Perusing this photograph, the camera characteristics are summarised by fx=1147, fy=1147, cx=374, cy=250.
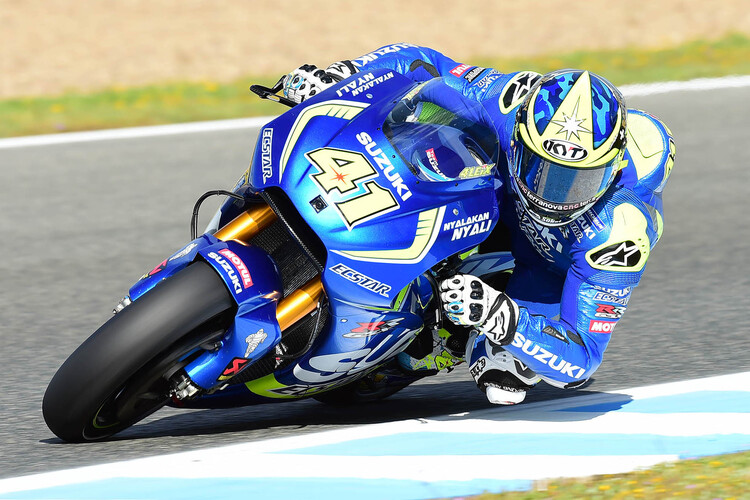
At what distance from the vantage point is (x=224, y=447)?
12.4 ft

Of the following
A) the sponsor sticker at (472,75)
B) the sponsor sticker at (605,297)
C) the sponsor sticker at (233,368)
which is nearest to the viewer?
the sponsor sticker at (233,368)

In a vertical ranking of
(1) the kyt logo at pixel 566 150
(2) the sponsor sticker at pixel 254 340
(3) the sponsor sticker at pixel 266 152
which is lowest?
(2) the sponsor sticker at pixel 254 340

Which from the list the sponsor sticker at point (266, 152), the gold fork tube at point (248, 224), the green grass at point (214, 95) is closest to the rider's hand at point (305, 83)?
the sponsor sticker at point (266, 152)

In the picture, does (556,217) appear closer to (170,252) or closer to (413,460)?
(413,460)

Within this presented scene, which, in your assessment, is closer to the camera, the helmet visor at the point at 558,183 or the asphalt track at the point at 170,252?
the helmet visor at the point at 558,183

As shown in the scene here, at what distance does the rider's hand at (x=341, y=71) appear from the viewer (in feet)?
13.9

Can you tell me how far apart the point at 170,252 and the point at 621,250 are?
339 cm

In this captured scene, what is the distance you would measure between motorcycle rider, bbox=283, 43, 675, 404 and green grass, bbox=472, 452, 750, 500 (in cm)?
52

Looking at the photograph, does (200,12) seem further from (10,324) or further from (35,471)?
(35,471)

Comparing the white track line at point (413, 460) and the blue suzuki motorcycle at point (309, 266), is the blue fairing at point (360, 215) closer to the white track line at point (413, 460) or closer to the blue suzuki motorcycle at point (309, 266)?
the blue suzuki motorcycle at point (309, 266)

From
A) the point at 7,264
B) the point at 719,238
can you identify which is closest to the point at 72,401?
the point at 7,264

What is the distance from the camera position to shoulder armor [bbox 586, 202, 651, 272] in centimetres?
393

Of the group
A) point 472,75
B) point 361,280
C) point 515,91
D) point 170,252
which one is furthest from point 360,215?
point 170,252

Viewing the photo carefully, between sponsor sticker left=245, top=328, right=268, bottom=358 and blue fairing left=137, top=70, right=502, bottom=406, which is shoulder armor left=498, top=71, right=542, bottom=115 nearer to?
blue fairing left=137, top=70, right=502, bottom=406
